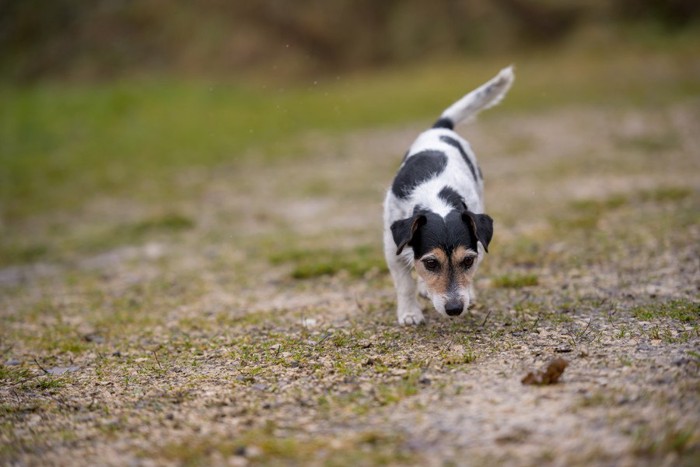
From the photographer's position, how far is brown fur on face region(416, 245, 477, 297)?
17.0 ft

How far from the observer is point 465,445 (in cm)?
368

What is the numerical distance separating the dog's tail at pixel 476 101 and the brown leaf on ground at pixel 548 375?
3.22m

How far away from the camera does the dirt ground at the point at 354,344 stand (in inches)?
150

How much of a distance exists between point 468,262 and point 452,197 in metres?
0.58

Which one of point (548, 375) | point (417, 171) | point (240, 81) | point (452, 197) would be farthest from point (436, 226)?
point (240, 81)

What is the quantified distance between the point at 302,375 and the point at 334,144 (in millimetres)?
13123

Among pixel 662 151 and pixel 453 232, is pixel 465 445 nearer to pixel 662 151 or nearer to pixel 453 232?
pixel 453 232

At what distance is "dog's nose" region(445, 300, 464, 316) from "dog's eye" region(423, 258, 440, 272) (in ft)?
0.97

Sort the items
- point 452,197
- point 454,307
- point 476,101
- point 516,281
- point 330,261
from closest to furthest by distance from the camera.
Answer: point 454,307, point 452,197, point 516,281, point 476,101, point 330,261

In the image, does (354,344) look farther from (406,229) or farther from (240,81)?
(240,81)

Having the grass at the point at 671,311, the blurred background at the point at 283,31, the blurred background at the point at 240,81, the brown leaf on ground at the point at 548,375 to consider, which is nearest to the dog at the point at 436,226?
the brown leaf on ground at the point at 548,375

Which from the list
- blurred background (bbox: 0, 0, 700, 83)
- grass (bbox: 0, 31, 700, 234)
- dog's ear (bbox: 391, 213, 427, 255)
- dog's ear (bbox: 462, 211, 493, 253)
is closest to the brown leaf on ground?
dog's ear (bbox: 462, 211, 493, 253)

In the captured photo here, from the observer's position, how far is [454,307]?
5090mm

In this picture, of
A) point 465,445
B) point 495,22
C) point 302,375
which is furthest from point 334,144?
point 495,22
